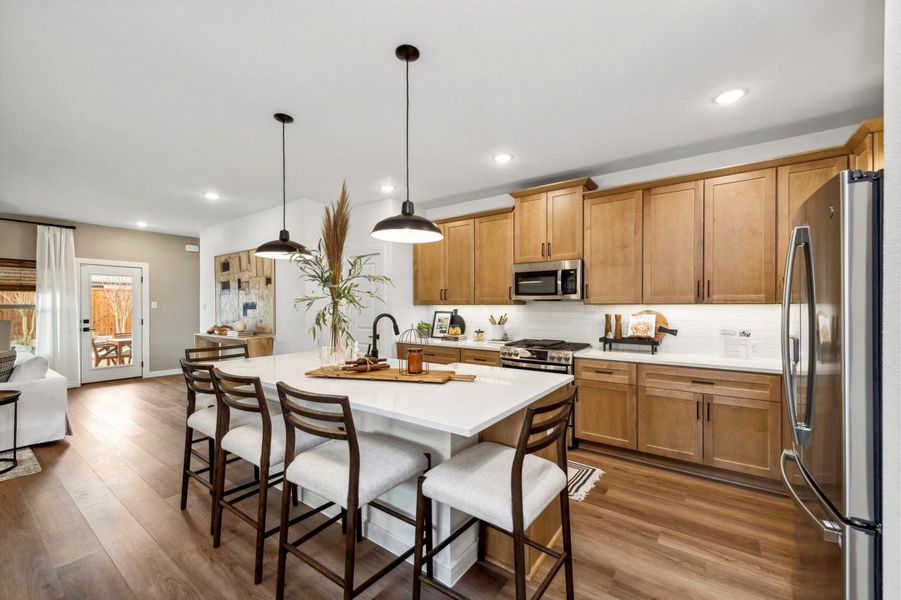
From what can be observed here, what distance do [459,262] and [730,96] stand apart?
291 centimetres

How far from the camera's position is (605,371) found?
11.0 feet

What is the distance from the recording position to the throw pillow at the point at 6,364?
3.43m

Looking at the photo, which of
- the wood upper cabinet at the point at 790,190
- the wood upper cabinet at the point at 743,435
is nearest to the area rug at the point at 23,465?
the wood upper cabinet at the point at 743,435

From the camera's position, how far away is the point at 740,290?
307 centimetres

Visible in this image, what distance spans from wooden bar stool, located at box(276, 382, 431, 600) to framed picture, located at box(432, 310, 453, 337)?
3.18 m

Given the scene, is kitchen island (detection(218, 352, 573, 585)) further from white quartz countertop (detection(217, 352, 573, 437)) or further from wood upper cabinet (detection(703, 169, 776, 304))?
wood upper cabinet (detection(703, 169, 776, 304))

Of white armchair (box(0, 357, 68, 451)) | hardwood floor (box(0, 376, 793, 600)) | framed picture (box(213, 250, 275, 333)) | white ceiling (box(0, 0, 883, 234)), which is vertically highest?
white ceiling (box(0, 0, 883, 234))

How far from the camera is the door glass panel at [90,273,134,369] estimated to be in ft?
20.8

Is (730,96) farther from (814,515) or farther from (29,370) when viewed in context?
(29,370)

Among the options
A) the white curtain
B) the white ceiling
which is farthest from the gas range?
the white curtain

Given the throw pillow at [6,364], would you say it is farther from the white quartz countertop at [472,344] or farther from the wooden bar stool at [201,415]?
the white quartz countertop at [472,344]

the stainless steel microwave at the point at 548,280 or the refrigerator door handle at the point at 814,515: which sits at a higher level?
Result: the stainless steel microwave at the point at 548,280

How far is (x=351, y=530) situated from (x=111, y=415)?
15.8 ft
